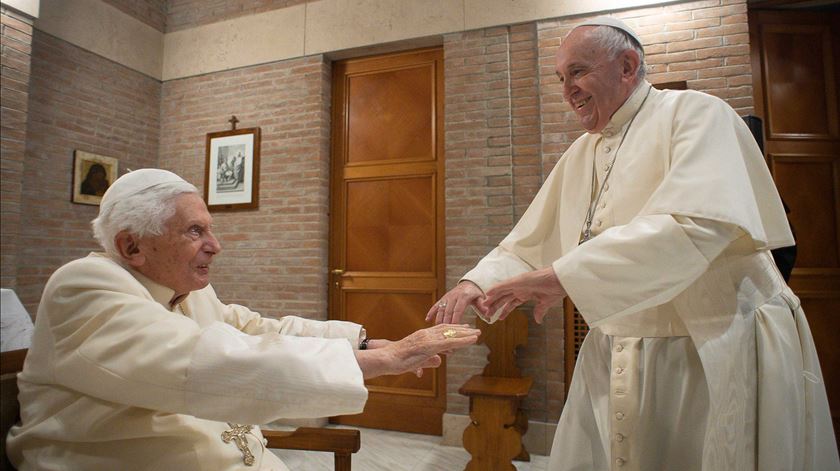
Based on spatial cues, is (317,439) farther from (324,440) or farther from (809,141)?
(809,141)

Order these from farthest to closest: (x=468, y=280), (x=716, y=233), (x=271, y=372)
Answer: (x=468, y=280)
(x=716, y=233)
(x=271, y=372)

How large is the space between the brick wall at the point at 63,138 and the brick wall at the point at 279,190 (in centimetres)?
82

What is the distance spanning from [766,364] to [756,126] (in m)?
2.56

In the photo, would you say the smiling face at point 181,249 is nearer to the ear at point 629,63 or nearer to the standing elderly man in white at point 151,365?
the standing elderly man in white at point 151,365

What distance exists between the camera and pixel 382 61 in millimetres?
4961

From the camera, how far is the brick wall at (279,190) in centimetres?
491

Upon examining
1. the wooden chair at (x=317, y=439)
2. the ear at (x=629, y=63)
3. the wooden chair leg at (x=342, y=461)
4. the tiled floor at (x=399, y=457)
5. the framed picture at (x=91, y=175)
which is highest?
the framed picture at (x=91, y=175)

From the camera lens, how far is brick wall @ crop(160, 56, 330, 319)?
4910 mm

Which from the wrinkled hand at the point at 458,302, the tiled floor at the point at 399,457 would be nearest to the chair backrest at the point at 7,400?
the wrinkled hand at the point at 458,302

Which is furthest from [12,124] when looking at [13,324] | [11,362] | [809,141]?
[809,141]

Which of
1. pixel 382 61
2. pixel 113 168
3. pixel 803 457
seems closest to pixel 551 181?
pixel 803 457

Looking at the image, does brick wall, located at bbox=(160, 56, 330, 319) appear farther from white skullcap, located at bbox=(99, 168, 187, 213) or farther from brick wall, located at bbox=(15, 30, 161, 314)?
white skullcap, located at bbox=(99, 168, 187, 213)

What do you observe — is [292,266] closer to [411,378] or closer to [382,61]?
[411,378]

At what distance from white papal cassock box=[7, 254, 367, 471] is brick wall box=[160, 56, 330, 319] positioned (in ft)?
11.6
